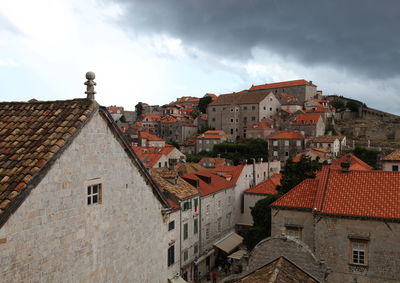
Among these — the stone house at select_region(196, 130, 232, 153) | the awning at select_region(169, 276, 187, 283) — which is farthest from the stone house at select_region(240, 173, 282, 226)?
the stone house at select_region(196, 130, 232, 153)

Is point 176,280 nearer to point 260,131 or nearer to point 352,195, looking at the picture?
point 352,195

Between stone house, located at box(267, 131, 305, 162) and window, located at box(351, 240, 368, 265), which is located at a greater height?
stone house, located at box(267, 131, 305, 162)

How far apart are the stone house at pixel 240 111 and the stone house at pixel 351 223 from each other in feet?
260

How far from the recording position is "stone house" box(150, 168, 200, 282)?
89.5 feet

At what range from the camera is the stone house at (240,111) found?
328ft

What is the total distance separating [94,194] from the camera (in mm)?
7852

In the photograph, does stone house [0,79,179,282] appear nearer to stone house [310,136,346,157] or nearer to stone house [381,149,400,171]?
stone house [381,149,400,171]

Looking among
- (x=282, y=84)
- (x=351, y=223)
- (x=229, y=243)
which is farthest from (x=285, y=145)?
(x=351, y=223)

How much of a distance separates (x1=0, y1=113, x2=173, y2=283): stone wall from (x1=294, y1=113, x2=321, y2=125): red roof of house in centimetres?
8093

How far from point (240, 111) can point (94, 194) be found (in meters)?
97.1

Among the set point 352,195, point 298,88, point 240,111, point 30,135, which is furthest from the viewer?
point 298,88

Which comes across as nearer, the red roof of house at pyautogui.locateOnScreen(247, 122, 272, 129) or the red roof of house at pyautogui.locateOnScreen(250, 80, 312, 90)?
the red roof of house at pyautogui.locateOnScreen(247, 122, 272, 129)

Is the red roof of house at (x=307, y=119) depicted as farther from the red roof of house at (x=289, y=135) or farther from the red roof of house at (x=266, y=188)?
the red roof of house at (x=266, y=188)

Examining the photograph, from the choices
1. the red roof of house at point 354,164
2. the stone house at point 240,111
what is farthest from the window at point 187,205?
the stone house at point 240,111
